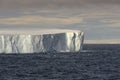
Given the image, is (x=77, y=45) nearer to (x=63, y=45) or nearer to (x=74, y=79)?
(x=63, y=45)

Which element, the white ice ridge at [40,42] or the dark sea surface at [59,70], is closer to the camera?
the dark sea surface at [59,70]

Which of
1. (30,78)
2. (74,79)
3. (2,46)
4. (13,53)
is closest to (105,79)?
(74,79)

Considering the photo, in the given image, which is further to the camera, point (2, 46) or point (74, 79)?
point (2, 46)

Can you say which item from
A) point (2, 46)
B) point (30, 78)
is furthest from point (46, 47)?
point (30, 78)

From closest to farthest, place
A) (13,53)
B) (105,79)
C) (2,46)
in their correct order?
1. (105,79)
2. (2,46)
3. (13,53)

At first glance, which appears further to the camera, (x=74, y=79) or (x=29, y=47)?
(x=29, y=47)

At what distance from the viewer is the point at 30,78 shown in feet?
207

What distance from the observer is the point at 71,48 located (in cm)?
13638

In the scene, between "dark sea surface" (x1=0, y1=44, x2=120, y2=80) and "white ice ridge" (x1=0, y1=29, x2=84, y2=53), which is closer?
"dark sea surface" (x1=0, y1=44, x2=120, y2=80)

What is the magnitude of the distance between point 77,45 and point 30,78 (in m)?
74.2

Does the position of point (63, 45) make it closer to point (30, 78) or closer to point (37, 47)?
point (37, 47)

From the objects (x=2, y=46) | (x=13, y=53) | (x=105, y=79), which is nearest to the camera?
(x=105, y=79)

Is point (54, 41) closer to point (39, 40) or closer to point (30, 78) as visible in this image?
point (39, 40)

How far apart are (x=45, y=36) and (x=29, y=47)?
6.46m
